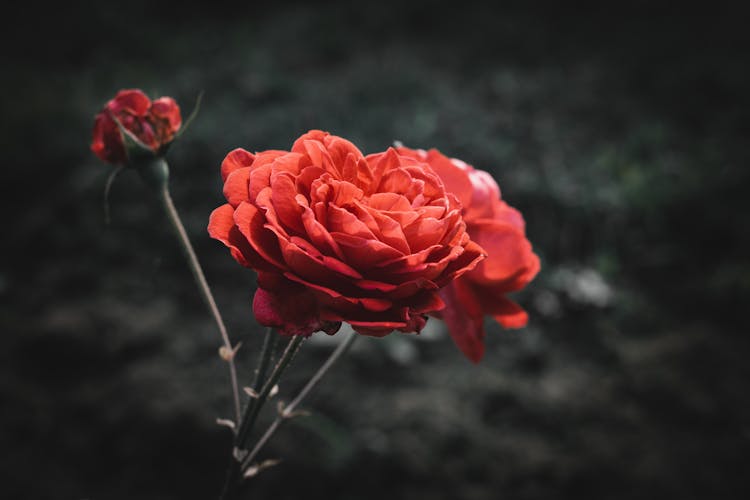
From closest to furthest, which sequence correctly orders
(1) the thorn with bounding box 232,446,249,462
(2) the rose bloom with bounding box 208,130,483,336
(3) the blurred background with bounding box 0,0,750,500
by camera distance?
(2) the rose bloom with bounding box 208,130,483,336, (1) the thorn with bounding box 232,446,249,462, (3) the blurred background with bounding box 0,0,750,500

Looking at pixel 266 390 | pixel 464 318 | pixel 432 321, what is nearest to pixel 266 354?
pixel 266 390

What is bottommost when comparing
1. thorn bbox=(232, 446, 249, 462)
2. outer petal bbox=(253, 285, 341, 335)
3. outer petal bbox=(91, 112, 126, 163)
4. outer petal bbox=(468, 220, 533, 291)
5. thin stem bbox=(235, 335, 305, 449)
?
thorn bbox=(232, 446, 249, 462)

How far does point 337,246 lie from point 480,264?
145mm

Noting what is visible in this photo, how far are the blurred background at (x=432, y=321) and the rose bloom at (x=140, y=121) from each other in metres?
0.06

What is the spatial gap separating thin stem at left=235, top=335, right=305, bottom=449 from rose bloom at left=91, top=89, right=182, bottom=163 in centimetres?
20

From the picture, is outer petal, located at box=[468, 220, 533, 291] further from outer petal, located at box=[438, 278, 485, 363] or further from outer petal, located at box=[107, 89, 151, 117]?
outer petal, located at box=[107, 89, 151, 117]

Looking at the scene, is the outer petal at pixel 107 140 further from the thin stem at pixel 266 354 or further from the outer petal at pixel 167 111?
the thin stem at pixel 266 354

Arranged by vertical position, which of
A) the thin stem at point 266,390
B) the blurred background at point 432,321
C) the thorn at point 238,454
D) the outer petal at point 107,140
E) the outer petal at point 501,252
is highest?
the outer petal at point 107,140

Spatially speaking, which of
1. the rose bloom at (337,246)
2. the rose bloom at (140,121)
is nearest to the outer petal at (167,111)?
the rose bloom at (140,121)

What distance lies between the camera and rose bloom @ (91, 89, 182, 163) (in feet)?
1.57

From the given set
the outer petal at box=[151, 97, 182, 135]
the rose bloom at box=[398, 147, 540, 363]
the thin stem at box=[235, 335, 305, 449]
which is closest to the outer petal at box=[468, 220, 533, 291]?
the rose bloom at box=[398, 147, 540, 363]

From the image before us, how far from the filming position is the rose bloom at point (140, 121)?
478 millimetres

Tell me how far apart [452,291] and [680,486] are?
2.91 ft

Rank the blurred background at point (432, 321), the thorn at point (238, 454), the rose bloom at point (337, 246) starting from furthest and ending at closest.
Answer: the blurred background at point (432, 321), the thorn at point (238, 454), the rose bloom at point (337, 246)
